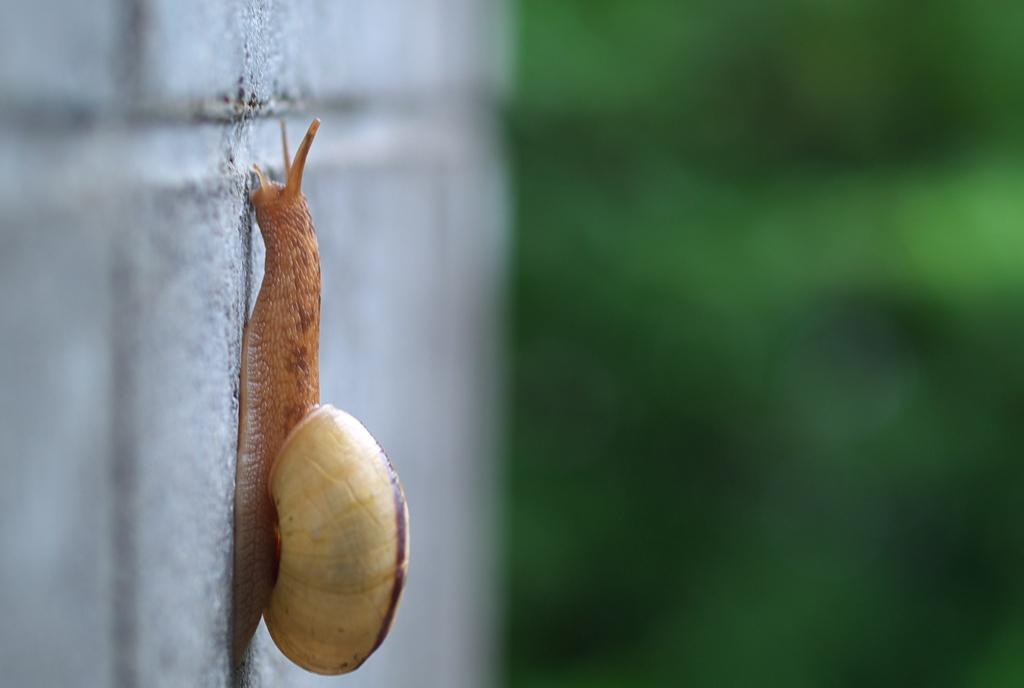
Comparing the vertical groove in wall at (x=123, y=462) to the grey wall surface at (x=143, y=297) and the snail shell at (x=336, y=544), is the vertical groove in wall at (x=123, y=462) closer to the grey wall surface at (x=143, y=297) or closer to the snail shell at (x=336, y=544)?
the grey wall surface at (x=143, y=297)

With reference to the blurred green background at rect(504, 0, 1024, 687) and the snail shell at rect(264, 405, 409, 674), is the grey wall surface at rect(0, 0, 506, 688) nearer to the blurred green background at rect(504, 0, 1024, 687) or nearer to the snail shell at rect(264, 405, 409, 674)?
the snail shell at rect(264, 405, 409, 674)

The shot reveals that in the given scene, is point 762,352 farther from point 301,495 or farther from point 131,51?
point 131,51

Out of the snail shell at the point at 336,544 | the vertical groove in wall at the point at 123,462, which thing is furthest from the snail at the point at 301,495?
the vertical groove in wall at the point at 123,462

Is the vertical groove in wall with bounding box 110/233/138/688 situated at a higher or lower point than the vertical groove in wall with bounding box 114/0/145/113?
lower

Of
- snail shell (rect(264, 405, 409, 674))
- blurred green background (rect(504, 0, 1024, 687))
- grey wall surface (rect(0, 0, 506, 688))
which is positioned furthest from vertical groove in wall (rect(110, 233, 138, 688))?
blurred green background (rect(504, 0, 1024, 687))

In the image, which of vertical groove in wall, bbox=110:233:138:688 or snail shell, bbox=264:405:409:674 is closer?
vertical groove in wall, bbox=110:233:138:688

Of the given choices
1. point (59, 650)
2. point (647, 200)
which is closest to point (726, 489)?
point (647, 200)
